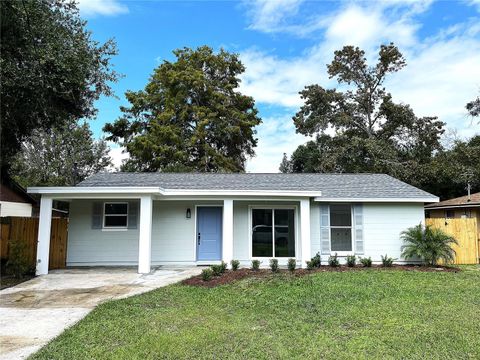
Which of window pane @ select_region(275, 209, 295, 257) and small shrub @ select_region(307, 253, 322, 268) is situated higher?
window pane @ select_region(275, 209, 295, 257)

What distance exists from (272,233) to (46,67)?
8418 millimetres

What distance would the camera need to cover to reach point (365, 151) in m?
26.3

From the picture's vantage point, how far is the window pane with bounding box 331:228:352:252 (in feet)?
42.4

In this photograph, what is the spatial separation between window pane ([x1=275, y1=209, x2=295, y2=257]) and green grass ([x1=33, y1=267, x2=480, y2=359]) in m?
3.77

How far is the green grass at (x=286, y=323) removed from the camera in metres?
4.75

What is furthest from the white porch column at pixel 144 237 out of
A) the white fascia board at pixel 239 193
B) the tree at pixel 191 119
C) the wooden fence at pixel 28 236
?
the tree at pixel 191 119

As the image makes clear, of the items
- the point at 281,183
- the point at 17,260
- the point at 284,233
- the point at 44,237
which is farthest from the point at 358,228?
the point at 17,260

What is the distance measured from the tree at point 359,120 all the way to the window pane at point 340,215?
44.6 ft

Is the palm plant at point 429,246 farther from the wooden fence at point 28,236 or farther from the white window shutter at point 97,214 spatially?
the wooden fence at point 28,236

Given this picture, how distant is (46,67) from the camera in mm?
8625

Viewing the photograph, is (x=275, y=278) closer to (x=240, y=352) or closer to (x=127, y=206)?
(x=240, y=352)

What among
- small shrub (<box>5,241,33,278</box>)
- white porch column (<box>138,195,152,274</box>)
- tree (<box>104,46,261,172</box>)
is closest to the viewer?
small shrub (<box>5,241,33,278</box>)

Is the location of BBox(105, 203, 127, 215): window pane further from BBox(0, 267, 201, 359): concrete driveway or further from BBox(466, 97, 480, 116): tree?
BBox(466, 97, 480, 116): tree

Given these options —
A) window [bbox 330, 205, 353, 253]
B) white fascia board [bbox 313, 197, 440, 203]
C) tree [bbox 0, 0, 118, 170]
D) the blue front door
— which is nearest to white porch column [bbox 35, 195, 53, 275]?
tree [bbox 0, 0, 118, 170]
